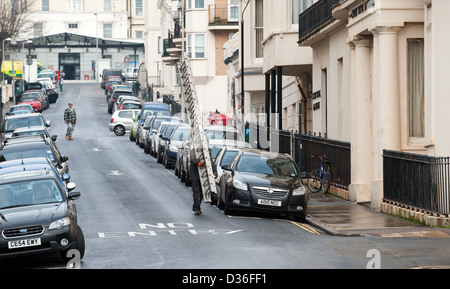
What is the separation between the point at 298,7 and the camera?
38.2m

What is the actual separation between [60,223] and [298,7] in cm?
2315

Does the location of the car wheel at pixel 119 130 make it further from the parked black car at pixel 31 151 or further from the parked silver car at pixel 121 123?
the parked black car at pixel 31 151

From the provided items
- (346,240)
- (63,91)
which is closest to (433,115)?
(346,240)

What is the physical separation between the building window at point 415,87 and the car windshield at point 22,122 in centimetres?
2197

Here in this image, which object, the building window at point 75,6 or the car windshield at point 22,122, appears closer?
the car windshield at point 22,122

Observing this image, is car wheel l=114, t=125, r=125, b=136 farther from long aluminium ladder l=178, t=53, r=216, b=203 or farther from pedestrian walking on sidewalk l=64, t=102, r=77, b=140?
long aluminium ladder l=178, t=53, r=216, b=203

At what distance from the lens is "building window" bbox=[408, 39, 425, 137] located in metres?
25.2

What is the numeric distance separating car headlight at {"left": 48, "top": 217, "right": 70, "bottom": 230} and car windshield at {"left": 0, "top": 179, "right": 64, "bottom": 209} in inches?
49.7

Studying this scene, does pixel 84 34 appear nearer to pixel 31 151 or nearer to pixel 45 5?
pixel 45 5

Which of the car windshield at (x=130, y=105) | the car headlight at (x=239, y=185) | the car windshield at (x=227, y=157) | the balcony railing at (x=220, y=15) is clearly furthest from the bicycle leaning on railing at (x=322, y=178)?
the balcony railing at (x=220, y=15)

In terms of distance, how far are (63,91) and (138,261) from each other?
95542 mm

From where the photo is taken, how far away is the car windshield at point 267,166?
25.2 metres

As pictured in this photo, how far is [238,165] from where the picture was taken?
83.3 ft
